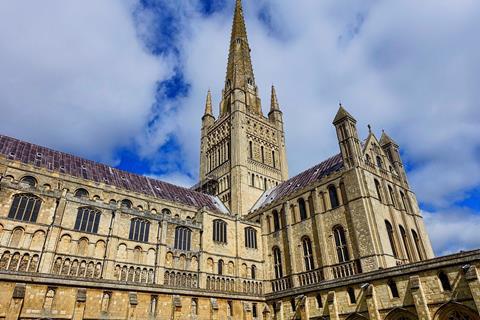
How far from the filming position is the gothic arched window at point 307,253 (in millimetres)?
33156

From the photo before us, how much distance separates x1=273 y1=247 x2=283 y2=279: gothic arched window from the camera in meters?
36.4

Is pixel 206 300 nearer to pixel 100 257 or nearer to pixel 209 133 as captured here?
pixel 100 257

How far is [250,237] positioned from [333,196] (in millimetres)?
11981

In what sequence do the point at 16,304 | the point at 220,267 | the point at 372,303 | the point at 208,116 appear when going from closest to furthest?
the point at 16,304 < the point at 372,303 < the point at 220,267 < the point at 208,116

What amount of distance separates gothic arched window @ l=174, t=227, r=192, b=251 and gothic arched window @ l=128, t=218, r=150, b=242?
10.6 feet

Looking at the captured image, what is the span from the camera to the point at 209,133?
60000 mm

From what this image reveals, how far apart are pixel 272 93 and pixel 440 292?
5007 cm

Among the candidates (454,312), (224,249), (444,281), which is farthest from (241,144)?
(454,312)

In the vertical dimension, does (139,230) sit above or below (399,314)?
above

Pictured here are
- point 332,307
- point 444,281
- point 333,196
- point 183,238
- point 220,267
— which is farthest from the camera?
point 220,267

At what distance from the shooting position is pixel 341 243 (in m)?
30.8

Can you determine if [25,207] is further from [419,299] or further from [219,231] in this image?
[419,299]

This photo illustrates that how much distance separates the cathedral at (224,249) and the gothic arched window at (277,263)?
0.14 m

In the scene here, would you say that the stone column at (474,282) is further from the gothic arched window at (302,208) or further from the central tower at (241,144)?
the central tower at (241,144)
